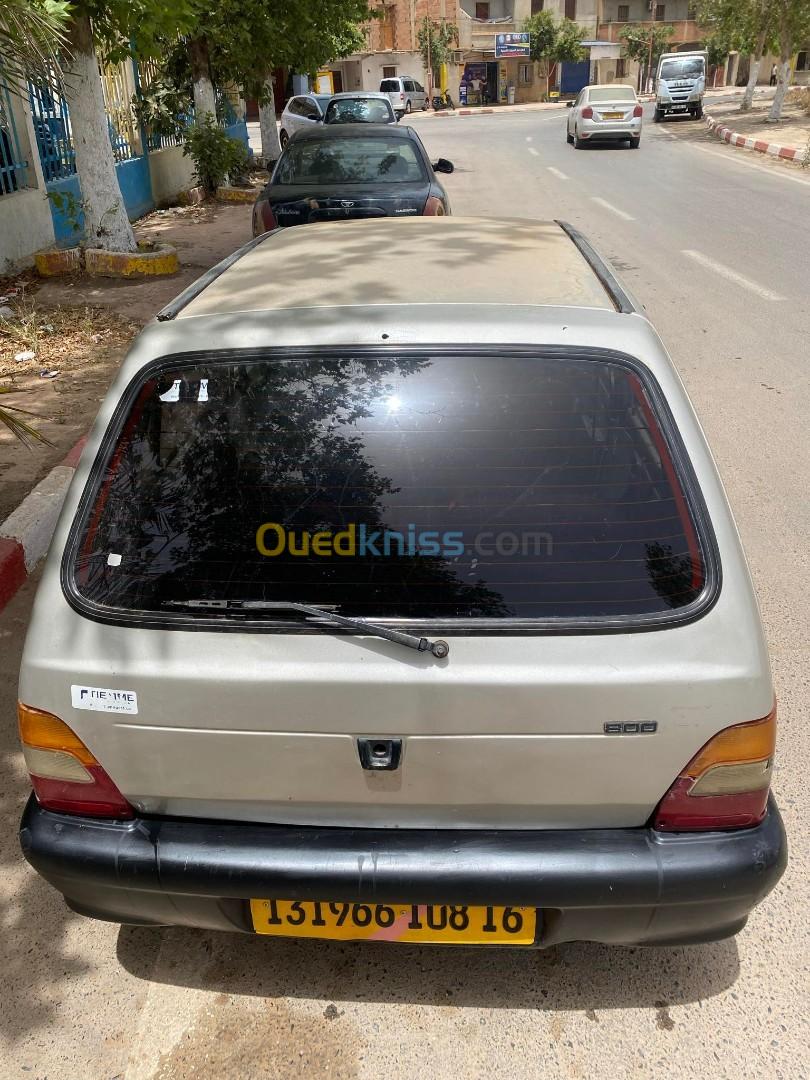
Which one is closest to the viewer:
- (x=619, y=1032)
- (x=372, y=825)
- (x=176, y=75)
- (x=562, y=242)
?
(x=372, y=825)

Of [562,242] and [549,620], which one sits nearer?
[549,620]

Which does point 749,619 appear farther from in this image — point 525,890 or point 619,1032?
point 619,1032

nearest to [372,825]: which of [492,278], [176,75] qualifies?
[492,278]

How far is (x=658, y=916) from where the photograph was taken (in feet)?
6.47

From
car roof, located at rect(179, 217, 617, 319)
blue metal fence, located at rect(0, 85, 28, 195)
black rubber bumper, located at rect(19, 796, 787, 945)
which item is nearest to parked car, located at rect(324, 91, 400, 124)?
blue metal fence, located at rect(0, 85, 28, 195)

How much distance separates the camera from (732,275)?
32.7ft

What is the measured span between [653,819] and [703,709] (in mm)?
288

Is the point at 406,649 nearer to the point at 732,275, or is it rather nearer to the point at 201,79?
the point at 732,275

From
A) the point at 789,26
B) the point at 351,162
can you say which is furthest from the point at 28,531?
the point at 789,26

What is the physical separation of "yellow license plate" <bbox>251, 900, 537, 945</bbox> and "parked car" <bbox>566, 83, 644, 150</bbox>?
1016 inches

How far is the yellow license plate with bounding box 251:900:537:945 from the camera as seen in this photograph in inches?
79.5

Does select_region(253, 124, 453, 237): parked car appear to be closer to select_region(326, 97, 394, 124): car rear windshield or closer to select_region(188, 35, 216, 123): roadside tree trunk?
select_region(188, 35, 216, 123): roadside tree trunk

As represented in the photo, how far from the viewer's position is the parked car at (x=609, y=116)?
24.3 metres

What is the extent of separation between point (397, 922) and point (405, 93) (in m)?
53.2
